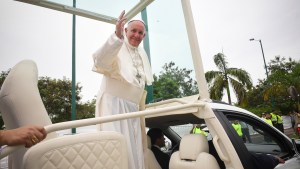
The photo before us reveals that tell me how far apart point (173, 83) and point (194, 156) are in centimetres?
124

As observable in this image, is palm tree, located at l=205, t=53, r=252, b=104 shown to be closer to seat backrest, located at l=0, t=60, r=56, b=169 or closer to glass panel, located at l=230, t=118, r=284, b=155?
glass panel, located at l=230, t=118, r=284, b=155

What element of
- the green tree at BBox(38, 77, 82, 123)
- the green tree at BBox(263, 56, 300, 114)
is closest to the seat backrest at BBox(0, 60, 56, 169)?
the green tree at BBox(38, 77, 82, 123)

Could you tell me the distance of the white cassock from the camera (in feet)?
8.22

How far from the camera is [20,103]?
1711mm

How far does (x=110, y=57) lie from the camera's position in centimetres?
243

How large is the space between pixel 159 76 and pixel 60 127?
232 cm

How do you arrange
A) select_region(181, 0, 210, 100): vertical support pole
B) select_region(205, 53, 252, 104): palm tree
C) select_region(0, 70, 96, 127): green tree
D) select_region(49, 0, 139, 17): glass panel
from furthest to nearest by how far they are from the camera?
select_region(205, 53, 252, 104): palm tree
select_region(0, 70, 96, 127): green tree
select_region(49, 0, 139, 17): glass panel
select_region(181, 0, 210, 100): vertical support pole

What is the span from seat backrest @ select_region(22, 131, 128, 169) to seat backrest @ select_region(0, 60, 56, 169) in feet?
1.32

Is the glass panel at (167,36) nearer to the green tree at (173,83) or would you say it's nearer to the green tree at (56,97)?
the green tree at (173,83)

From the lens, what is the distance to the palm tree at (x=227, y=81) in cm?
2208

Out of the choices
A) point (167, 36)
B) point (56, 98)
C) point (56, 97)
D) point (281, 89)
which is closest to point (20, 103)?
point (167, 36)

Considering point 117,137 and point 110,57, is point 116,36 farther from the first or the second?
point 117,137

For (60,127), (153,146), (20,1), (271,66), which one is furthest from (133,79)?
(271,66)

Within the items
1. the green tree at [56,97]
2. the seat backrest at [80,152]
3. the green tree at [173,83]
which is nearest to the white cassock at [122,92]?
the green tree at [173,83]
